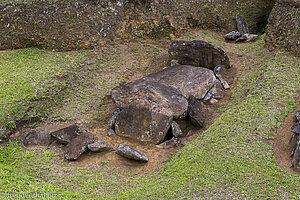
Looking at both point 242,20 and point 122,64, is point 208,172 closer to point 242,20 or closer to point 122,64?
point 122,64

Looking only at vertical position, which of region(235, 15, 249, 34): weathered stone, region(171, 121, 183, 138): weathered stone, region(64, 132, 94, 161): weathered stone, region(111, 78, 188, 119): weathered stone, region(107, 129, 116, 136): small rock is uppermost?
region(235, 15, 249, 34): weathered stone

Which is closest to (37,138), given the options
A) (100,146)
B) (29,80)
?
(100,146)

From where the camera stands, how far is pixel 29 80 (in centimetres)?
984

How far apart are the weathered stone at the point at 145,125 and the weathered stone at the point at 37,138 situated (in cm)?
195

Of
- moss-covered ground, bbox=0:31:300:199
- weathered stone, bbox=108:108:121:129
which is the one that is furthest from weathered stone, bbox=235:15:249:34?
weathered stone, bbox=108:108:121:129

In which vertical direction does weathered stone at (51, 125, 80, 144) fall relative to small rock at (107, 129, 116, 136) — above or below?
above

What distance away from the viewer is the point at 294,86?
8.58 meters

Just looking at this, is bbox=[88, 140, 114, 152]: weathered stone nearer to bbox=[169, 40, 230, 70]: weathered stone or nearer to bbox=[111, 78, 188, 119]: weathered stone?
bbox=[111, 78, 188, 119]: weathered stone

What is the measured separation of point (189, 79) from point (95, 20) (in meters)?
4.73

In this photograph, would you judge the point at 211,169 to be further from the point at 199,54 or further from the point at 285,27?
the point at 285,27

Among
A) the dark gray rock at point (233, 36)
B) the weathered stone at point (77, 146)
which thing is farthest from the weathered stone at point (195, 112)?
the dark gray rock at point (233, 36)

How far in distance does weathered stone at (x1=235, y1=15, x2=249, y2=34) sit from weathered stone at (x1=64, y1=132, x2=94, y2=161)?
28.1 feet

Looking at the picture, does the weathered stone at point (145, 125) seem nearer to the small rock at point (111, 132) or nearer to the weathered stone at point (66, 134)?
the small rock at point (111, 132)

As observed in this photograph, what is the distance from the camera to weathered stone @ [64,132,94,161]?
25.5 feet
